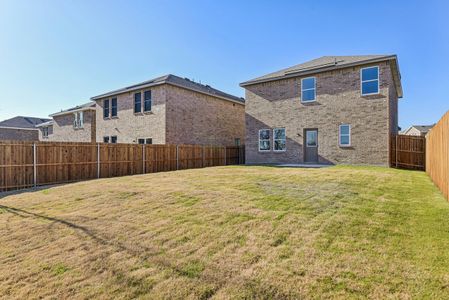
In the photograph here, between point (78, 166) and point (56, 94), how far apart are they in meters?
13.8

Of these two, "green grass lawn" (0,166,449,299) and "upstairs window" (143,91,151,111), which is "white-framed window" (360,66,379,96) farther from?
"upstairs window" (143,91,151,111)

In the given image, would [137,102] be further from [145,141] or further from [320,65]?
[320,65]

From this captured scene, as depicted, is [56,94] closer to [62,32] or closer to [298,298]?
[62,32]

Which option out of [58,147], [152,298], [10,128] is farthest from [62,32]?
[10,128]

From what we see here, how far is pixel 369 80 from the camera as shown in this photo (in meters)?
15.0

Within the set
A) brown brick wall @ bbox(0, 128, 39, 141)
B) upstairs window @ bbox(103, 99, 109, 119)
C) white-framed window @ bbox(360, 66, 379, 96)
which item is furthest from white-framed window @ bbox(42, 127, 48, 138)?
white-framed window @ bbox(360, 66, 379, 96)

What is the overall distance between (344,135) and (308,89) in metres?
3.94

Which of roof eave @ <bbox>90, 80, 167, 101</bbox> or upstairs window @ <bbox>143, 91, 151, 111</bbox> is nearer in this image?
roof eave @ <bbox>90, 80, 167, 101</bbox>

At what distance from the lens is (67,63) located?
683 inches

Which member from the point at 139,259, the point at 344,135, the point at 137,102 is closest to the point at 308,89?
the point at 344,135

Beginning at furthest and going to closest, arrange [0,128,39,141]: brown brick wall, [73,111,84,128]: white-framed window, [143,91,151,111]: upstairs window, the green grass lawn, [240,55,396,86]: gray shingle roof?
[0,128,39,141]: brown brick wall
[73,111,84,128]: white-framed window
[143,91,151,111]: upstairs window
[240,55,396,86]: gray shingle roof
the green grass lawn

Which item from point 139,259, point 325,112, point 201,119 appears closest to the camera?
point 139,259

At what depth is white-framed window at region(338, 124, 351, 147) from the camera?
15.6 meters

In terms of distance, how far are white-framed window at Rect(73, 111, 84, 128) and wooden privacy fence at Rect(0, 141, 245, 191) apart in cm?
1524
